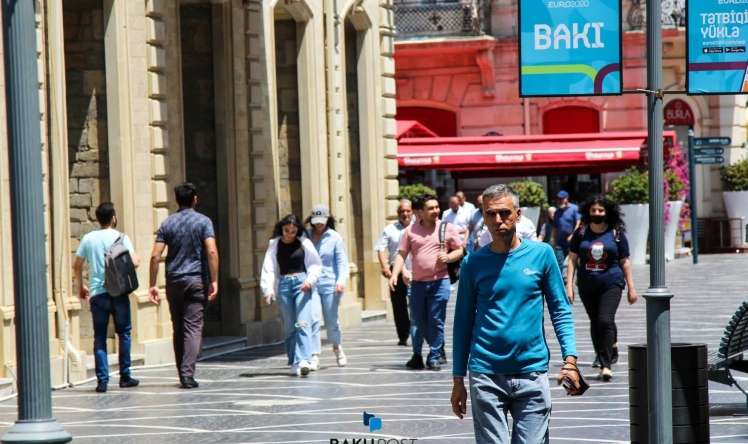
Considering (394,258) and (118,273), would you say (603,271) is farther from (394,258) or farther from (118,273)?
(394,258)

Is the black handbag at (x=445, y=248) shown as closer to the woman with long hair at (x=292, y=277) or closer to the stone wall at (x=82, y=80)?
the woman with long hair at (x=292, y=277)

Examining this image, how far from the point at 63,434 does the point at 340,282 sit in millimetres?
11518

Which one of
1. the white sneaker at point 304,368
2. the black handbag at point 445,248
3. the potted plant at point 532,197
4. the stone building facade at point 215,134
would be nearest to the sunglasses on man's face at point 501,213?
the stone building facade at point 215,134

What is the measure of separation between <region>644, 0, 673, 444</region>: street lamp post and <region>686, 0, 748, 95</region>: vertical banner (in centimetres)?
77

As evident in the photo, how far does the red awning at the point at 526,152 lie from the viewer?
41.0 m

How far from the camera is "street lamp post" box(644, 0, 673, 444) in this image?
9672mm

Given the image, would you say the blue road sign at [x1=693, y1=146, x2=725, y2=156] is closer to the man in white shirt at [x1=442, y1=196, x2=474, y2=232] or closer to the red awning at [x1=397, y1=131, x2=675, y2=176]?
the red awning at [x1=397, y1=131, x2=675, y2=176]

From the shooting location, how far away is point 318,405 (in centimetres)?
1525

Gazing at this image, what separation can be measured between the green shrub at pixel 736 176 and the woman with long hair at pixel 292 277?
29.7m

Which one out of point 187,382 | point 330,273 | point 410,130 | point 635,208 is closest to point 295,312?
point 330,273

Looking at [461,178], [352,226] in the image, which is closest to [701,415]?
[352,226]

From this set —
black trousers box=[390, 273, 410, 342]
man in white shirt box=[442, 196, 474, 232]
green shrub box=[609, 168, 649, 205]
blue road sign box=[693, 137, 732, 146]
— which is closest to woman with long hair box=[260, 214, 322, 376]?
black trousers box=[390, 273, 410, 342]

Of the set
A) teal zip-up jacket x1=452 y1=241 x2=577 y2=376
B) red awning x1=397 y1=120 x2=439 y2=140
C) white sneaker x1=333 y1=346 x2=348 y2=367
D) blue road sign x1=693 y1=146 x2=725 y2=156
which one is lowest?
white sneaker x1=333 y1=346 x2=348 y2=367

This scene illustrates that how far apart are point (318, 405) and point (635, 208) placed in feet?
83.0
